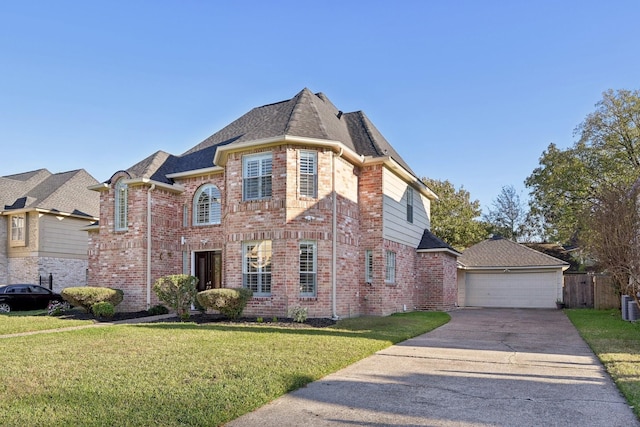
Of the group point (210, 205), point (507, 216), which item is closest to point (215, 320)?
point (210, 205)

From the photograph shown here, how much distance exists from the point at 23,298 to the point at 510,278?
899 inches

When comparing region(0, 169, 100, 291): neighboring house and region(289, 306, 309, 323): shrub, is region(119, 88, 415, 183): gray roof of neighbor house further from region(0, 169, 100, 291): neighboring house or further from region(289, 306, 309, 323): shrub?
region(0, 169, 100, 291): neighboring house

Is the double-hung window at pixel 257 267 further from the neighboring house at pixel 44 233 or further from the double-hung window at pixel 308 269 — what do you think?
the neighboring house at pixel 44 233

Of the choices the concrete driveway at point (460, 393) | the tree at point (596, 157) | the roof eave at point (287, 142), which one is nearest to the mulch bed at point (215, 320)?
the concrete driveway at point (460, 393)

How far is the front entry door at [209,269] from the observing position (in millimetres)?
17297

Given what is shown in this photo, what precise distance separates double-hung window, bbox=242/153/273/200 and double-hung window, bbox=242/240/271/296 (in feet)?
4.95

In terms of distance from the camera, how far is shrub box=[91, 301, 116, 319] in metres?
14.8

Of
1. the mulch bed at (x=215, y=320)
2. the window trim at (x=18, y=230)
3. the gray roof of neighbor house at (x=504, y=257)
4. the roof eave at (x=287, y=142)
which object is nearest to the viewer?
the mulch bed at (x=215, y=320)

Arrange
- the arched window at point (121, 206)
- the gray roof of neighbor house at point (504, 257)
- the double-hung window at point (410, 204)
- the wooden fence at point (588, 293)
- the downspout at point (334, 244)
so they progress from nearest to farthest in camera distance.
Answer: the downspout at point (334, 244), the arched window at point (121, 206), the double-hung window at point (410, 204), the wooden fence at point (588, 293), the gray roof of neighbor house at point (504, 257)

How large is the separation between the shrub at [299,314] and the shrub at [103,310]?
5702mm

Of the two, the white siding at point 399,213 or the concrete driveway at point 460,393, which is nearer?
the concrete driveway at point 460,393

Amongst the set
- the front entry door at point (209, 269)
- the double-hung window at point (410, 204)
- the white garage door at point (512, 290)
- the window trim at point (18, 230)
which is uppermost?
the double-hung window at point (410, 204)

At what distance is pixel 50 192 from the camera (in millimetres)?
26047

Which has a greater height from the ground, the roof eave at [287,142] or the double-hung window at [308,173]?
the roof eave at [287,142]
